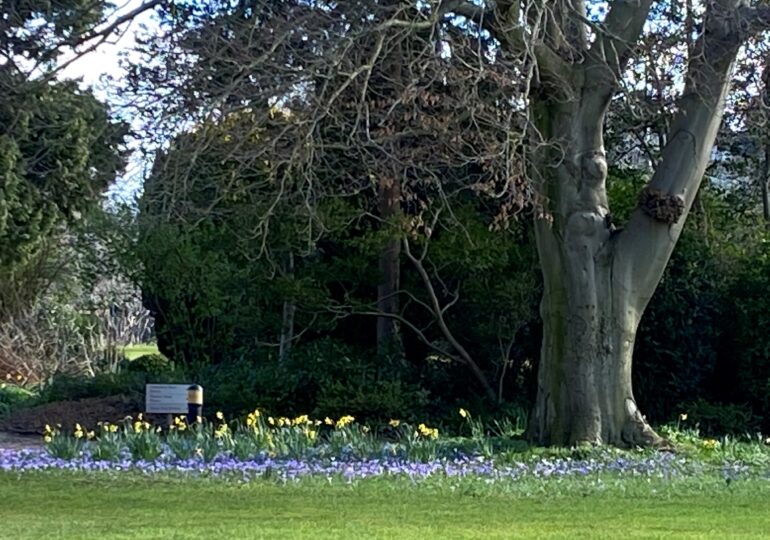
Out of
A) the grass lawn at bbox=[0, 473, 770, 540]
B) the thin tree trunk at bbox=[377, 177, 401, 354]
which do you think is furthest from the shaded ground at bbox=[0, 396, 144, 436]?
the grass lawn at bbox=[0, 473, 770, 540]

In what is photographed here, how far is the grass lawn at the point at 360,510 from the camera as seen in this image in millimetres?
8359

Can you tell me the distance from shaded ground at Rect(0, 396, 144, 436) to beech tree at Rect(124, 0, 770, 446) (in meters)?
6.22

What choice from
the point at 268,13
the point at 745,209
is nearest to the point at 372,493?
the point at 268,13

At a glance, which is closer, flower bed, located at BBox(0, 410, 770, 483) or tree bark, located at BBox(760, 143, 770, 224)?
flower bed, located at BBox(0, 410, 770, 483)

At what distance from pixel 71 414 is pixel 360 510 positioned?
10609 mm

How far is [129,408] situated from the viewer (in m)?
19.4

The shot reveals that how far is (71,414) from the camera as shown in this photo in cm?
1902

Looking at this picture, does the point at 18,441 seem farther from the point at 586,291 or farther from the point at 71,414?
the point at 586,291

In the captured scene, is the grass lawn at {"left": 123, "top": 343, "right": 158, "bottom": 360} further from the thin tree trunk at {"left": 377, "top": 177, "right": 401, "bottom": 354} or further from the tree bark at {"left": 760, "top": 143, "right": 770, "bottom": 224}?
the tree bark at {"left": 760, "top": 143, "right": 770, "bottom": 224}

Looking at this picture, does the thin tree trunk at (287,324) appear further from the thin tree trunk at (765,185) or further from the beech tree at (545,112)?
the thin tree trunk at (765,185)

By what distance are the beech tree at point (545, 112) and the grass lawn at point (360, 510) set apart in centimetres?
274

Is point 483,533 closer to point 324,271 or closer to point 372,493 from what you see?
point 372,493

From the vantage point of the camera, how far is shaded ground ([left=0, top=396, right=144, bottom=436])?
1840 cm

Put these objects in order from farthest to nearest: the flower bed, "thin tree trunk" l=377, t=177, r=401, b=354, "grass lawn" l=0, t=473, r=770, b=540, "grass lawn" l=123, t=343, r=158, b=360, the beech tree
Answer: "grass lawn" l=123, t=343, r=158, b=360 < "thin tree trunk" l=377, t=177, r=401, b=354 < the flower bed < the beech tree < "grass lawn" l=0, t=473, r=770, b=540
